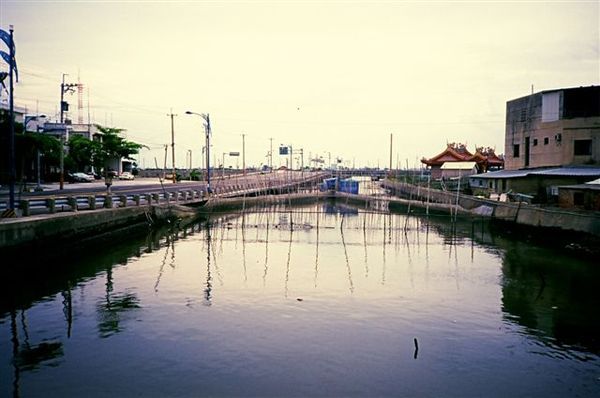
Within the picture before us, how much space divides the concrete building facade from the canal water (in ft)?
46.9

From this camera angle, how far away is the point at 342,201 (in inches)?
2758

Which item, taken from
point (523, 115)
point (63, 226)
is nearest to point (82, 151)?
point (63, 226)

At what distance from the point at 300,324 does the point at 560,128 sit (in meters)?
33.3

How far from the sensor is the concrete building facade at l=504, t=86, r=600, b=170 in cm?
3944

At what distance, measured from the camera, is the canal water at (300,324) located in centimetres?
1172

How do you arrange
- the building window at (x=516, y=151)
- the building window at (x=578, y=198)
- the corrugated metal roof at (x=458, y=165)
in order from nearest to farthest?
the building window at (x=578, y=198) < the building window at (x=516, y=151) < the corrugated metal roof at (x=458, y=165)

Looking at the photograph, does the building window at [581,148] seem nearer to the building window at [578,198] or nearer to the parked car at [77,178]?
the building window at [578,198]

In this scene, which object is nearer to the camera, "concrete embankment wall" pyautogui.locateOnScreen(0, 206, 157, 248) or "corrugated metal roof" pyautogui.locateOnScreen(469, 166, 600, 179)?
"concrete embankment wall" pyautogui.locateOnScreen(0, 206, 157, 248)

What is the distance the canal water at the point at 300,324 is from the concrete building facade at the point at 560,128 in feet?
46.9

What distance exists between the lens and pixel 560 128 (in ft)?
133

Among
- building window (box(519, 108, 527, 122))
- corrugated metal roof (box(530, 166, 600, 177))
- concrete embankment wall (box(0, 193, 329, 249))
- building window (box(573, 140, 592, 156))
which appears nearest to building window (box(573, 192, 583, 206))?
corrugated metal roof (box(530, 166, 600, 177))

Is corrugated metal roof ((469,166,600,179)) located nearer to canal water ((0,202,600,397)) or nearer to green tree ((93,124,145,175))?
canal water ((0,202,600,397))

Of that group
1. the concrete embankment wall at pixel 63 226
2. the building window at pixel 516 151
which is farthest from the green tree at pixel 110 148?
the building window at pixel 516 151

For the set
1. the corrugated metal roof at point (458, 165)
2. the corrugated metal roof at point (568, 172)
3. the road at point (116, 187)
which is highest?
the corrugated metal roof at point (458, 165)
